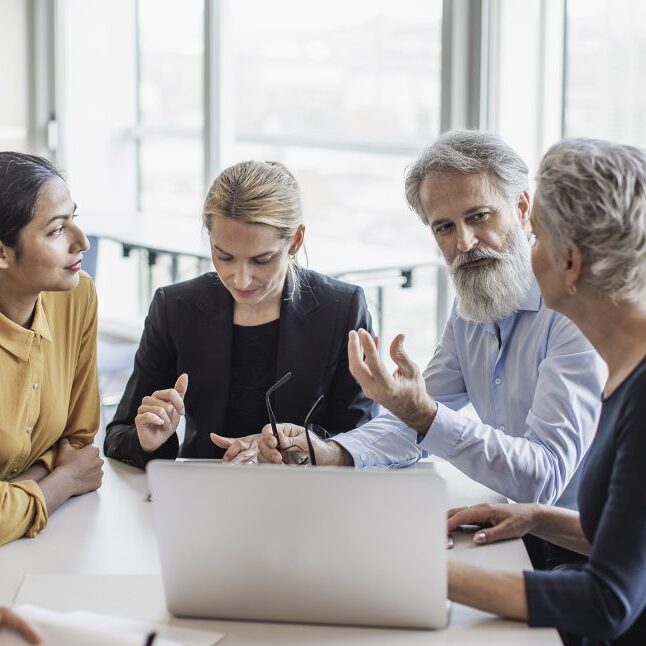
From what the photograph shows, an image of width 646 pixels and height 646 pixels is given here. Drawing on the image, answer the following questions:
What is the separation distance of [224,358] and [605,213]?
1014mm

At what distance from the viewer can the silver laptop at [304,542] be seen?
3.96 feet

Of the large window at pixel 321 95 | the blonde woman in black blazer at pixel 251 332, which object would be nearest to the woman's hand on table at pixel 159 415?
the blonde woman in black blazer at pixel 251 332

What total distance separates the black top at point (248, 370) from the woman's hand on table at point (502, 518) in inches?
27.2

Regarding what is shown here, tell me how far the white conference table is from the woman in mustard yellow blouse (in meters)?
0.08

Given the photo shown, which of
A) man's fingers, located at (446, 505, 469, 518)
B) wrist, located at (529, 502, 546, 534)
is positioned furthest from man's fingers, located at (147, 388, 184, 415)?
wrist, located at (529, 502, 546, 534)

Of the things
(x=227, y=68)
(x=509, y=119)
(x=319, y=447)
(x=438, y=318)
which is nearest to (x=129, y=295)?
(x=227, y=68)

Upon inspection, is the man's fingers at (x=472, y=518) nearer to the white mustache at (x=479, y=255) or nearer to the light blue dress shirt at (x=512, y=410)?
the light blue dress shirt at (x=512, y=410)

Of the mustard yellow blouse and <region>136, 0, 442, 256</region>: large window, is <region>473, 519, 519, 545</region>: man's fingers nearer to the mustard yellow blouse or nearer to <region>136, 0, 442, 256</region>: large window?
the mustard yellow blouse

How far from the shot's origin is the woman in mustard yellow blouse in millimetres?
1835

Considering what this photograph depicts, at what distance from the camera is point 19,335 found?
186 centimetres

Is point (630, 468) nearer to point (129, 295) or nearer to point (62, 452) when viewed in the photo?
point (62, 452)

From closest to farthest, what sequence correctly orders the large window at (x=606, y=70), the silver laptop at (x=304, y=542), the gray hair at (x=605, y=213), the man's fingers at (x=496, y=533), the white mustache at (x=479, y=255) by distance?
the silver laptop at (x=304, y=542) < the gray hair at (x=605, y=213) < the man's fingers at (x=496, y=533) < the white mustache at (x=479, y=255) < the large window at (x=606, y=70)

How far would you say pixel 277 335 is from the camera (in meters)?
2.24

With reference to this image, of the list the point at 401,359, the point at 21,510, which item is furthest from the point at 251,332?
the point at 21,510
